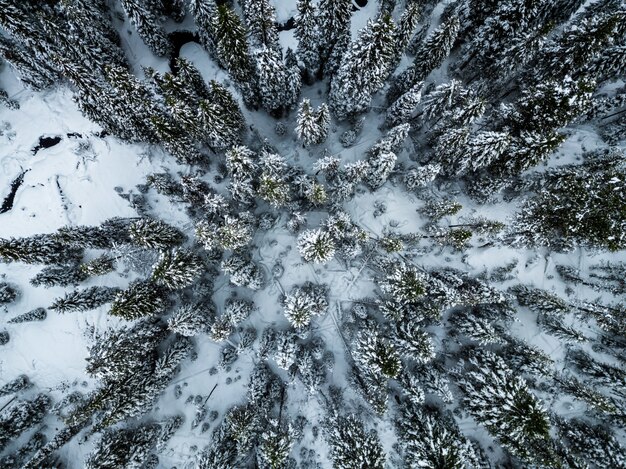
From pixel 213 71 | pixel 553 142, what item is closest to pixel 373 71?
pixel 553 142

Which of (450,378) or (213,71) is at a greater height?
(213,71)

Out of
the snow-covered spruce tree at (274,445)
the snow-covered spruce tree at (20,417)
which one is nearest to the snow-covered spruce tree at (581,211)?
the snow-covered spruce tree at (274,445)

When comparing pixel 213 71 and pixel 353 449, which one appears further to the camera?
pixel 213 71

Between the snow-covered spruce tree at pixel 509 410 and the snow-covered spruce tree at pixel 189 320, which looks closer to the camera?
the snow-covered spruce tree at pixel 509 410

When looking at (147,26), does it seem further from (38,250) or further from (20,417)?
(20,417)

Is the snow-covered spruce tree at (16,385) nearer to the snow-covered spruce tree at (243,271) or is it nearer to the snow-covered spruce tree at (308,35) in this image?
the snow-covered spruce tree at (243,271)

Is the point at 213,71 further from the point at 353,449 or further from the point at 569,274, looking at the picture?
the point at 569,274
